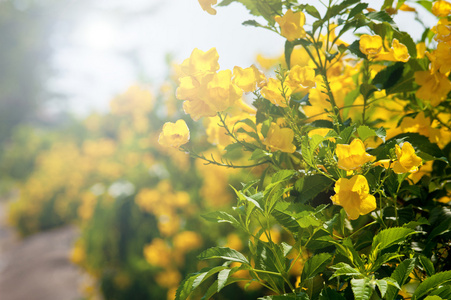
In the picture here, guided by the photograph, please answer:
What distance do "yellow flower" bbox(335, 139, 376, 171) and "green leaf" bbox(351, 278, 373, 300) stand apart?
0.13 metres

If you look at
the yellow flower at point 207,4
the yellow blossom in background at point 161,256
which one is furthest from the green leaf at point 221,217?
the yellow blossom in background at point 161,256

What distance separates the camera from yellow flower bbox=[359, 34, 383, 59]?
573 millimetres

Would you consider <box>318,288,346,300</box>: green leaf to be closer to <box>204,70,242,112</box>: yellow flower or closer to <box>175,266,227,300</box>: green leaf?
<box>175,266,227,300</box>: green leaf

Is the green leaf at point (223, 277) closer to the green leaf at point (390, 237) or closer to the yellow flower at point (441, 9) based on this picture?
the green leaf at point (390, 237)

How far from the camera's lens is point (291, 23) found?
1.90 ft

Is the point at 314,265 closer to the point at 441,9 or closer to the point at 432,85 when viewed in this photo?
the point at 432,85

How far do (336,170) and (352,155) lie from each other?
0.17ft

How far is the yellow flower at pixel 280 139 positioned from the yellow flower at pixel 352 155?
0.38 feet

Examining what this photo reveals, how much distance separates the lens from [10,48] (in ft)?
62.4

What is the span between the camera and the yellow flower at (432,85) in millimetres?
618

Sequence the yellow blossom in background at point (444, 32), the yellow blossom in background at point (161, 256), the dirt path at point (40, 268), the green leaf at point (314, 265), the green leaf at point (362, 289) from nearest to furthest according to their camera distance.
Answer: the green leaf at point (362, 289), the green leaf at point (314, 265), the yellow blossom in background at point (444, 32), the yellow blossom in background at point (161, 256), the dirt path at point (40, 268)

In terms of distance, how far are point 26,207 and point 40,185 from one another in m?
0.48

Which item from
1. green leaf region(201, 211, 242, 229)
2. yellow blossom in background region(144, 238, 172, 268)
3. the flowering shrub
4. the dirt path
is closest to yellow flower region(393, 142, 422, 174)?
the flowering shrub

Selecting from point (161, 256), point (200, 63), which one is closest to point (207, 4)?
point (200, 63)
